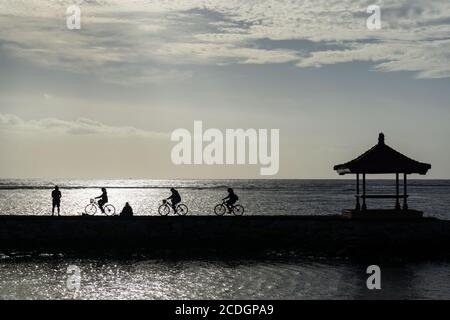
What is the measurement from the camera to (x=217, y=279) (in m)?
24.2

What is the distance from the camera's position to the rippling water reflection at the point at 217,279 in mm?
21531

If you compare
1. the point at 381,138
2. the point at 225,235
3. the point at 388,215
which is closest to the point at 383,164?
the point at 381,138

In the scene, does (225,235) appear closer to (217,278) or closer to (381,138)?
(217,278)

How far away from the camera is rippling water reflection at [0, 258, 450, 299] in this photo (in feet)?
70.6

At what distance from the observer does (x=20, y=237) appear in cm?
3256

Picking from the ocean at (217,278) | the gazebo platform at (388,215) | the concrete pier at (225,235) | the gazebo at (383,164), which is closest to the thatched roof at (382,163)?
the gazebo at (383,164)

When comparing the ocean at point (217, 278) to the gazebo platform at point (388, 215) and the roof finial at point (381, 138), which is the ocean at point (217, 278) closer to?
the gazebo platform at point (388, 215)

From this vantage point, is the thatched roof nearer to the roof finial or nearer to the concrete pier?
the roof finial
